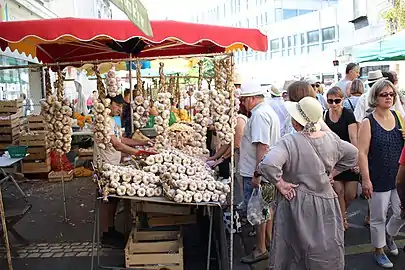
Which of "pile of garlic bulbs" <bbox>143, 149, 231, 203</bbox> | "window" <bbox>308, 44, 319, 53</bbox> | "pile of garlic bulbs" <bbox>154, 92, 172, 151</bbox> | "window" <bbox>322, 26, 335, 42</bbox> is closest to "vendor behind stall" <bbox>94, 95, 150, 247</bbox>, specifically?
"pile of garlic bulbs" <bbox>154, 92, 172, 151</bbox>

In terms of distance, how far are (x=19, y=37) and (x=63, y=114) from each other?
114 centimetres

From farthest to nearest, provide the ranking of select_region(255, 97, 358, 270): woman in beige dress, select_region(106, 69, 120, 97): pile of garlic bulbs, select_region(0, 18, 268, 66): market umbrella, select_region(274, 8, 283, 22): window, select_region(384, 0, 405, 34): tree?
1. select_region(274, 8, 283, 22): window
2. select_region(384, 0, 405, 34): tree
3. select_region(106, 69, 120, 97): pile of garlic bulbs
4. select_region(0, 18, 268, 66): market umbrella
5. select_region(255, 97, 358, 270): woman in beige dress

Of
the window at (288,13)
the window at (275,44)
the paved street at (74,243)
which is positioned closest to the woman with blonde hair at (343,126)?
the paved street at (74,243)

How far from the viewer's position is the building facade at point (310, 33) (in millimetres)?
22359

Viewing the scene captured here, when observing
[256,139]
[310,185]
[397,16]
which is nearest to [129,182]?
[256,139]

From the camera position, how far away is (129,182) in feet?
13.1

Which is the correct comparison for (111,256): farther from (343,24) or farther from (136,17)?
(343,24)

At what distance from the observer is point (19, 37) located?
3.53 metres

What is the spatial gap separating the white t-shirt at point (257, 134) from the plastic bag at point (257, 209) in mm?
264

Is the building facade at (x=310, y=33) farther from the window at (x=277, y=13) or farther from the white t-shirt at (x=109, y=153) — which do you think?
the white t-shirt at (x=109, y=153)

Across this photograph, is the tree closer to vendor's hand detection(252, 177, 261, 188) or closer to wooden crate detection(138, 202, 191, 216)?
vendor's hand detection(252, 177, 261, 188)

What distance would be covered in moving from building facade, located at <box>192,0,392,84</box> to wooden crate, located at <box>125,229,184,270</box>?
17.8m

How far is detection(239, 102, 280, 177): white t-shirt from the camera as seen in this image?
433 cm

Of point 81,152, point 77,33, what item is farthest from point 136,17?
point 81,152
